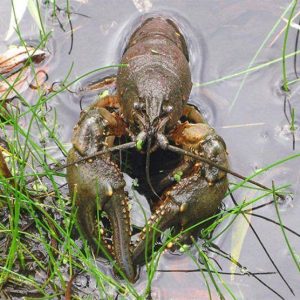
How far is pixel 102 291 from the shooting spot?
13.7 ft

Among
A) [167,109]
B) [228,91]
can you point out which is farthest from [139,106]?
[228,91]

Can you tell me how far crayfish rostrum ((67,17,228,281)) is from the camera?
13.6ft

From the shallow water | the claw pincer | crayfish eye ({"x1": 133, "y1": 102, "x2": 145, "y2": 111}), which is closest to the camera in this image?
the claw pincer

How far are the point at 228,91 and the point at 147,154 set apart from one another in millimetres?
1332

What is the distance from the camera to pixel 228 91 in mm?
5367

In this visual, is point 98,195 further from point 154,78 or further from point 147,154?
point 154,78

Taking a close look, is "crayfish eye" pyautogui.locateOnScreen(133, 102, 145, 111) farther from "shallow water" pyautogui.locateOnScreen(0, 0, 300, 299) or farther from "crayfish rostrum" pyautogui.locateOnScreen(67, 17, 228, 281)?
"shallow water" pyautogui.locateOnScreen(0, 0, 300, 299)

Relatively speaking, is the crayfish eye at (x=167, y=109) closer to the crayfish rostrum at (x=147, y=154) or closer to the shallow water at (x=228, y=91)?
the crayfish rostrum at (x=147, y=154)

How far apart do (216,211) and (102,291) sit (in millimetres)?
1020

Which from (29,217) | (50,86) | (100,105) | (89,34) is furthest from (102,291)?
(89,34)

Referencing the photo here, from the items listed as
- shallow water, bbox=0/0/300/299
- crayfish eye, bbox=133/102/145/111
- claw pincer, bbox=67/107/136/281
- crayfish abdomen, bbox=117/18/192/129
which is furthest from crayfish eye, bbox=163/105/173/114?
shallow water, bbox=0/0/300/299

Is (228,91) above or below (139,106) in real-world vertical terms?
above

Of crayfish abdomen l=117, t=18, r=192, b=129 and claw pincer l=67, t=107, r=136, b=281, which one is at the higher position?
crayfish abdomen l=117, t=18, r=192, b=129

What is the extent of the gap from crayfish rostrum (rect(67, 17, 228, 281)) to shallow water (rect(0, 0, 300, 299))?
32 centimetres
